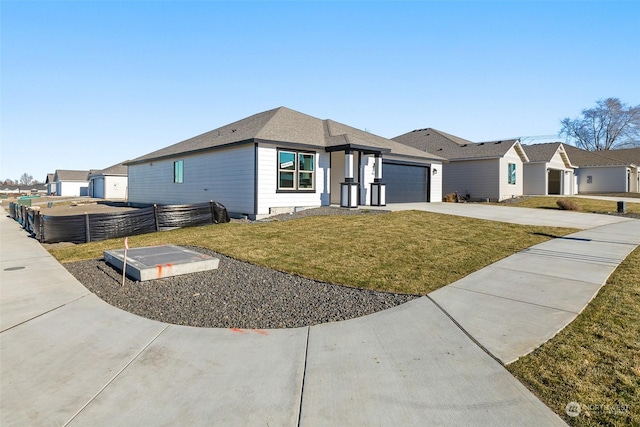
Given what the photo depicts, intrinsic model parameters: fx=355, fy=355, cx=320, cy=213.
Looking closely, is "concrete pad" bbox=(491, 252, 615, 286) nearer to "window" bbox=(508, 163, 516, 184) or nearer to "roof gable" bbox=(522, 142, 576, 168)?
"window" bbox=(508, 163, 516, 184)

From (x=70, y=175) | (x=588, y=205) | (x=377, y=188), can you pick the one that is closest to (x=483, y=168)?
(x=588, y=205)

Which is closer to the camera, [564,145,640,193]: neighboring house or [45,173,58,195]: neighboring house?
[564,145,640,193]: neighboring house

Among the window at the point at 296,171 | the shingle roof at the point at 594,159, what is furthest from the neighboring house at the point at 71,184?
the shingle roof at the point at 594,159

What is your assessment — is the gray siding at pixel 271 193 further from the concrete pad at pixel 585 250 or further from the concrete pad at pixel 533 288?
the concrete pad at pixel 533 288

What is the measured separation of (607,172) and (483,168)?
2154 cm

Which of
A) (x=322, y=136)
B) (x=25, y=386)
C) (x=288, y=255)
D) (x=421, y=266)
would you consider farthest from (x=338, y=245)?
(x=322, y=136)

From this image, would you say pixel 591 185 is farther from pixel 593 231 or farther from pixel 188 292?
pixel 188 292

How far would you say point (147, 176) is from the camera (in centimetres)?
2525

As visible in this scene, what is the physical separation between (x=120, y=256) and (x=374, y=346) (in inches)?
234

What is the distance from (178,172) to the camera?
20.8 metres

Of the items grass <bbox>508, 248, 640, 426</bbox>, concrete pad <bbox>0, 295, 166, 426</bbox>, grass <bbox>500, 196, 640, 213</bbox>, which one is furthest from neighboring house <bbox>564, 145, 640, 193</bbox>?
concrete pad <bbox>0, 295, 166, 426</bbox>

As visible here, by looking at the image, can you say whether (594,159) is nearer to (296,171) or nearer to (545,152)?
(545,152)

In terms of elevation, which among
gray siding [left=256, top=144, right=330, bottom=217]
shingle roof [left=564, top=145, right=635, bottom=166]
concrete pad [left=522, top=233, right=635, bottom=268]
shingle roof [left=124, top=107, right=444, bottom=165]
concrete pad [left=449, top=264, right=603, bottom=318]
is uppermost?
shingle roof [left=564, top=145, right=635, bottom=166]

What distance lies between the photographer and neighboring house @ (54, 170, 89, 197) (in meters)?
59.2
